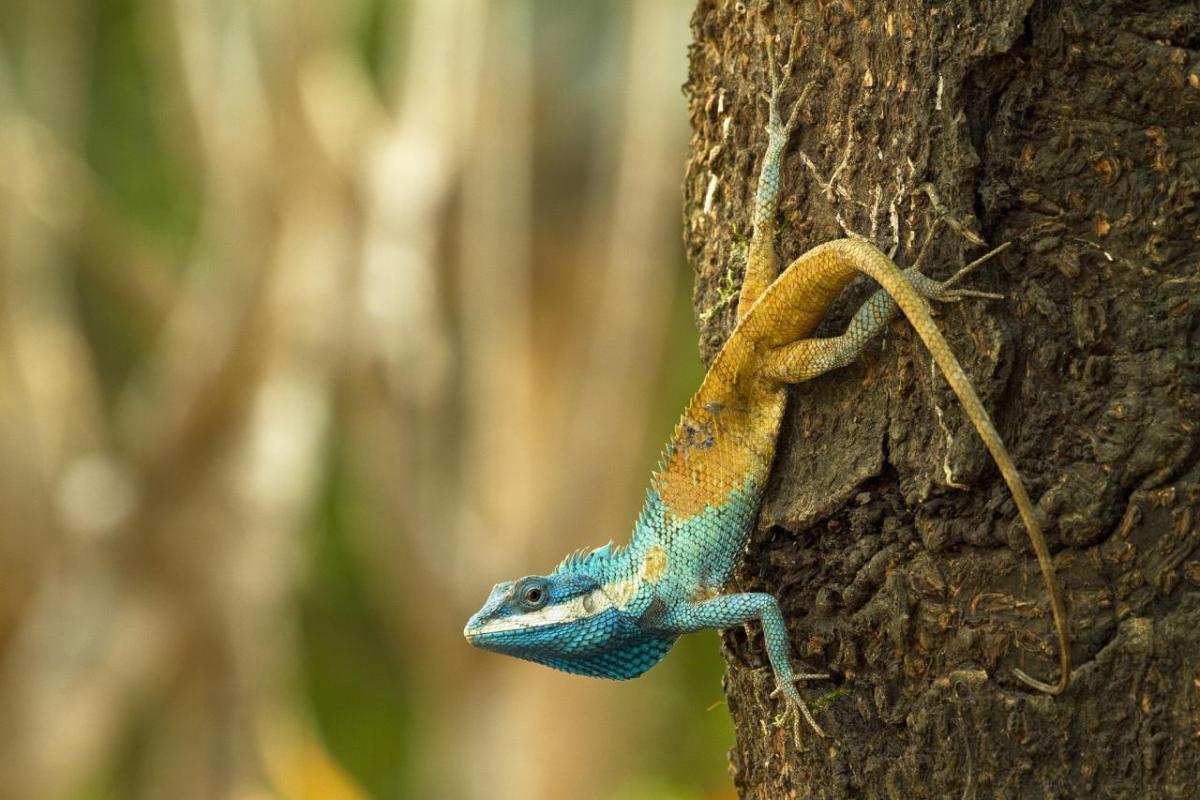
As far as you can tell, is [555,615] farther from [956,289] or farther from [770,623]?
[956,289]

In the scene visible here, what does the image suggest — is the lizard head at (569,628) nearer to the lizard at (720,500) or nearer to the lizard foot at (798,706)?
the lizard at (720,500)

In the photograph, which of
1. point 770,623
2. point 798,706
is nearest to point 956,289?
point 770,623

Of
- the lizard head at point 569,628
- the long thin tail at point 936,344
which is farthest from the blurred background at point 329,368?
the long thin tail at point 936,344

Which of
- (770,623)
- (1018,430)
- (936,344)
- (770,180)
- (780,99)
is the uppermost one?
(780,99)

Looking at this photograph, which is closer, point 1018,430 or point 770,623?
point 1018,430

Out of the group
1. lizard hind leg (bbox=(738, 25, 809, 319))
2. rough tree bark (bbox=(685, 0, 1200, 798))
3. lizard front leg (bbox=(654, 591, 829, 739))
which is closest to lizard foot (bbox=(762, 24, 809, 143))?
lizard hind leg (bbox=(738, 25, 809, 319))

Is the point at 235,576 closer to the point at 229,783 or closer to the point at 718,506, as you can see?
the point at 229,783
